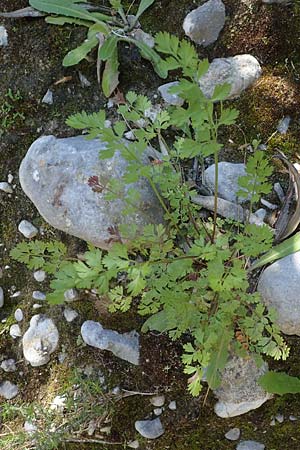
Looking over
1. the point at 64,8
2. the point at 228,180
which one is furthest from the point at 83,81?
the point at 228,180

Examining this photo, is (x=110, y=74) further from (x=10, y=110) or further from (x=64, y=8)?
(x=10, y=110)

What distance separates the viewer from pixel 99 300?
262 cm

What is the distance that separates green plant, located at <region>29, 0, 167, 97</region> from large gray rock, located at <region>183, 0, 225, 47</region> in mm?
201

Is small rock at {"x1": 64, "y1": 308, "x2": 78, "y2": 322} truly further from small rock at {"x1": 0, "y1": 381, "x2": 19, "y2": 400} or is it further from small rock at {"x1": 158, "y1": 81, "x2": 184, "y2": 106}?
small rock at {"x1": 158, "y1": 81, "x2": 184, "y2": 106}

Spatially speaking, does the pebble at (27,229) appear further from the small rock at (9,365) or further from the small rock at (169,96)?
the small rock at (169,96)

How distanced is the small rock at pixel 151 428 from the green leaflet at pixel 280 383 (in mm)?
528

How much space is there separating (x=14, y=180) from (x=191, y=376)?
1275 mm

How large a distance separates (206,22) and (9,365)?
1.87 metres

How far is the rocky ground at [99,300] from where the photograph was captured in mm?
2525

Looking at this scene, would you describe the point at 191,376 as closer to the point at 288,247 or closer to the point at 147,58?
the point at 288,247

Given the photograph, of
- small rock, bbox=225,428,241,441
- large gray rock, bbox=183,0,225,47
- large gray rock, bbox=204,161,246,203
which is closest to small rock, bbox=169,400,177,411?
small rock, bbox=225,428,241,441

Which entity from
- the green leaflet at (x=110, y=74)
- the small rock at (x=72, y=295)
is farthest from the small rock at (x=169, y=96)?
the small rock at (x=72, y=295)

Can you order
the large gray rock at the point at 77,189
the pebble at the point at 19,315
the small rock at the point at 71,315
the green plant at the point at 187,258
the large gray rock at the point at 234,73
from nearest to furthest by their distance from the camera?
1. the green plant at the point at 187,258
2. the large gray rock at the point at 77,189
3. the large gray rock at the point at 234,73
4. the small rock at the point at 71,315
5. the pebble at the point at 19,315

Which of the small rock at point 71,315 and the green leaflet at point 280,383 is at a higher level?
the green leaflet at point 280,383
